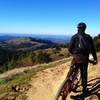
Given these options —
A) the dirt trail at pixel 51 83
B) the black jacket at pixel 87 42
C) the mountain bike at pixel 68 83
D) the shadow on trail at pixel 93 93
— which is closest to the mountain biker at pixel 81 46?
the black jacket at pixel 87 42

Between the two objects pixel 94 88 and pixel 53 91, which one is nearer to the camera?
pixel 94 88

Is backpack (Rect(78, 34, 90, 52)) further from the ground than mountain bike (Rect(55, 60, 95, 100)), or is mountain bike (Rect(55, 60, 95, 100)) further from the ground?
backpack (Rect(78, 34, 90, 52))

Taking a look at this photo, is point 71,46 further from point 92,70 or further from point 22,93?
point 92,70

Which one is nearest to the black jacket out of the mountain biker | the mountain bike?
the mountain biker

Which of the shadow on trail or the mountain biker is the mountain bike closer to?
the mountain biker

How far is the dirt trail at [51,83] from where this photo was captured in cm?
1080

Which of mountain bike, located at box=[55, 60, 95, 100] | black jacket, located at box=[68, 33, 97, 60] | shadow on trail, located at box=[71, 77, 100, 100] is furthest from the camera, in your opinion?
shadow on trail, located at box=[71, 77, 100, 100]

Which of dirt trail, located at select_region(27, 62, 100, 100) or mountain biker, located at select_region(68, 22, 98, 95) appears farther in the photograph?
dirt trail, located at select_region(27, 62, 100, 100)

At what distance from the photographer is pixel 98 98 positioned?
945cm

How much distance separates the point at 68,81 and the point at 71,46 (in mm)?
1099

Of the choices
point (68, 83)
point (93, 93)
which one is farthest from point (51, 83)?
point (68, 83)

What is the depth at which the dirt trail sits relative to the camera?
10801 mm

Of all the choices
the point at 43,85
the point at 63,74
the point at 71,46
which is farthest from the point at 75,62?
the point at 63,74

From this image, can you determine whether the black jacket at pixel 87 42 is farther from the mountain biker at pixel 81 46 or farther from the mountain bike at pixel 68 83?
the mountain bike at pixel 68 83
